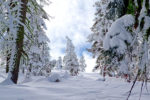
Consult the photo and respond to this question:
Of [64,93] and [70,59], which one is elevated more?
[70,59]

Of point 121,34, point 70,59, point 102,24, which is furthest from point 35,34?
point 70,59

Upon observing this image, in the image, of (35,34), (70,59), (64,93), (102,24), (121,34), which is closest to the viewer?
(121,34)

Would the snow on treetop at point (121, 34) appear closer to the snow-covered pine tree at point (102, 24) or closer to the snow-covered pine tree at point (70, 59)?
the snow-covered pine tree at point (102, 24)

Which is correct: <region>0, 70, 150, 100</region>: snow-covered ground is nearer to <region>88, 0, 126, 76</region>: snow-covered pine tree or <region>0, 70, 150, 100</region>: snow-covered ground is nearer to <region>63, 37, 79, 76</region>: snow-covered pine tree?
<region>88, 0, 126, 76</region>: snow-covered pine tree

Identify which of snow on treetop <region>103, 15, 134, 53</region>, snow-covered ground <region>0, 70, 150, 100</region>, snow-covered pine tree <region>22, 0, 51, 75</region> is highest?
snow-covered pine tree <region>22, 0, 51, 75</region>

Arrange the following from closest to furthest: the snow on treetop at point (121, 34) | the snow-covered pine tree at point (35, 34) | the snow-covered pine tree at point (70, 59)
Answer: the snow on treetop at point (121, 34)
the snow-covered pine tree at point (35, 34)
the snow-covered pine tree at point (70, 59)

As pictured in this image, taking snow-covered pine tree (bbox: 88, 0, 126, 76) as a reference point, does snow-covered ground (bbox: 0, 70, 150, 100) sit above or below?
below

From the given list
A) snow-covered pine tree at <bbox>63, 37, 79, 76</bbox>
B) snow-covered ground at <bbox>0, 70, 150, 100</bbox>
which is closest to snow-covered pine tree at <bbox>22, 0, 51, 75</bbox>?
snow-covered ground at <bbox>0, 70, 150, 100</bbox>


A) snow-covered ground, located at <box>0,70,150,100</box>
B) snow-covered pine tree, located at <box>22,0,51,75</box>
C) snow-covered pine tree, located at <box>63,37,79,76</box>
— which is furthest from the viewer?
snow-covered pine tree, located at <box>63,37,79,76</box>

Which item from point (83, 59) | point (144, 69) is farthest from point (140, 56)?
point (83, 59)

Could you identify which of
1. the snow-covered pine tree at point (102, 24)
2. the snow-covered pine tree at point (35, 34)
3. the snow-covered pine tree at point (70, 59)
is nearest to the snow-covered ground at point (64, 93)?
the snow-covered pine tree at point (102, 24)

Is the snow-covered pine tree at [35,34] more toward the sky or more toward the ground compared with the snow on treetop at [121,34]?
more toward the sky

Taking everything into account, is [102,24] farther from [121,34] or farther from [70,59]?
[70,59]

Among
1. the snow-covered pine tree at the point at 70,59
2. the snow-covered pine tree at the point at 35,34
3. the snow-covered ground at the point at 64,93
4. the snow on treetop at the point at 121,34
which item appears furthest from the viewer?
the snow-covered pine tree at the point at 70,59
